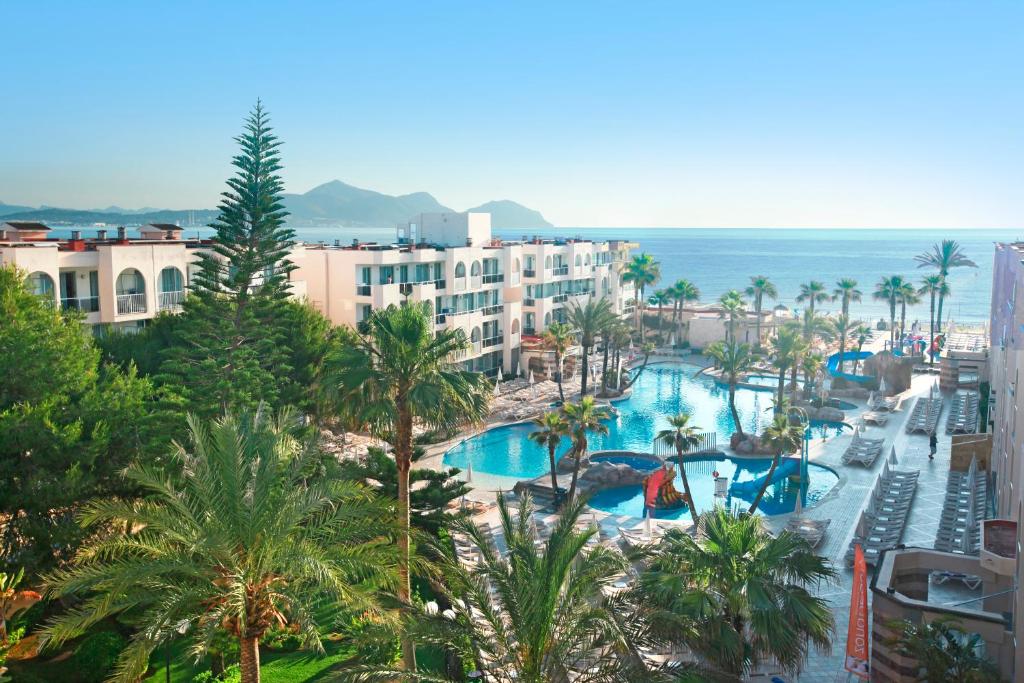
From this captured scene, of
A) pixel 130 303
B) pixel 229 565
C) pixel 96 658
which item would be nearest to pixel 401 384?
pixel 229 565

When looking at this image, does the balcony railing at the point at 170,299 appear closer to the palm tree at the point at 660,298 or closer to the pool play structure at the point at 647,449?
the pool play structure at the point at 647,449

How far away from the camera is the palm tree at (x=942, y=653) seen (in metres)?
12.1

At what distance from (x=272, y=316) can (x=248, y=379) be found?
9.93 ft

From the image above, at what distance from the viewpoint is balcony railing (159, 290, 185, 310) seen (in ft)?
93.8

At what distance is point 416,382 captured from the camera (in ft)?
50.4

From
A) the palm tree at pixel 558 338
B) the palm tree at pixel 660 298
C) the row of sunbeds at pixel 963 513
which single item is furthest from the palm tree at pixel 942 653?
the palm tree at pixel 660 298

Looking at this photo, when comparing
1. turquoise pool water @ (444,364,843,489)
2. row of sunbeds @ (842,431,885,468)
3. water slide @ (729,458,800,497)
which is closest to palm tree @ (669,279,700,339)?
turquoise pool water @ (444,364,843,489)

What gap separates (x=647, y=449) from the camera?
33.7m

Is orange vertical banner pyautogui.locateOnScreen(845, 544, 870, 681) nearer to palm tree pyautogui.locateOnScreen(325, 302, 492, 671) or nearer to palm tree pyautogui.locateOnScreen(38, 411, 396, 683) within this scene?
palm tree pyautogui.locateOnScreen(325, 302, 492, 671)

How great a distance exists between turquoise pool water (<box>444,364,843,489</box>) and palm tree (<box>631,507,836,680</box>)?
14882 mm

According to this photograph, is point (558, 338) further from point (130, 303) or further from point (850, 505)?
point (130, 303)

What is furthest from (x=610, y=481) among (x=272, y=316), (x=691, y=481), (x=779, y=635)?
(x=779, y=635)

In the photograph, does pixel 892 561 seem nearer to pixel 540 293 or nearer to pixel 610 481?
pixel 610 481

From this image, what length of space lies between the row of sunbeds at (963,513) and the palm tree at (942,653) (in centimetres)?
650
